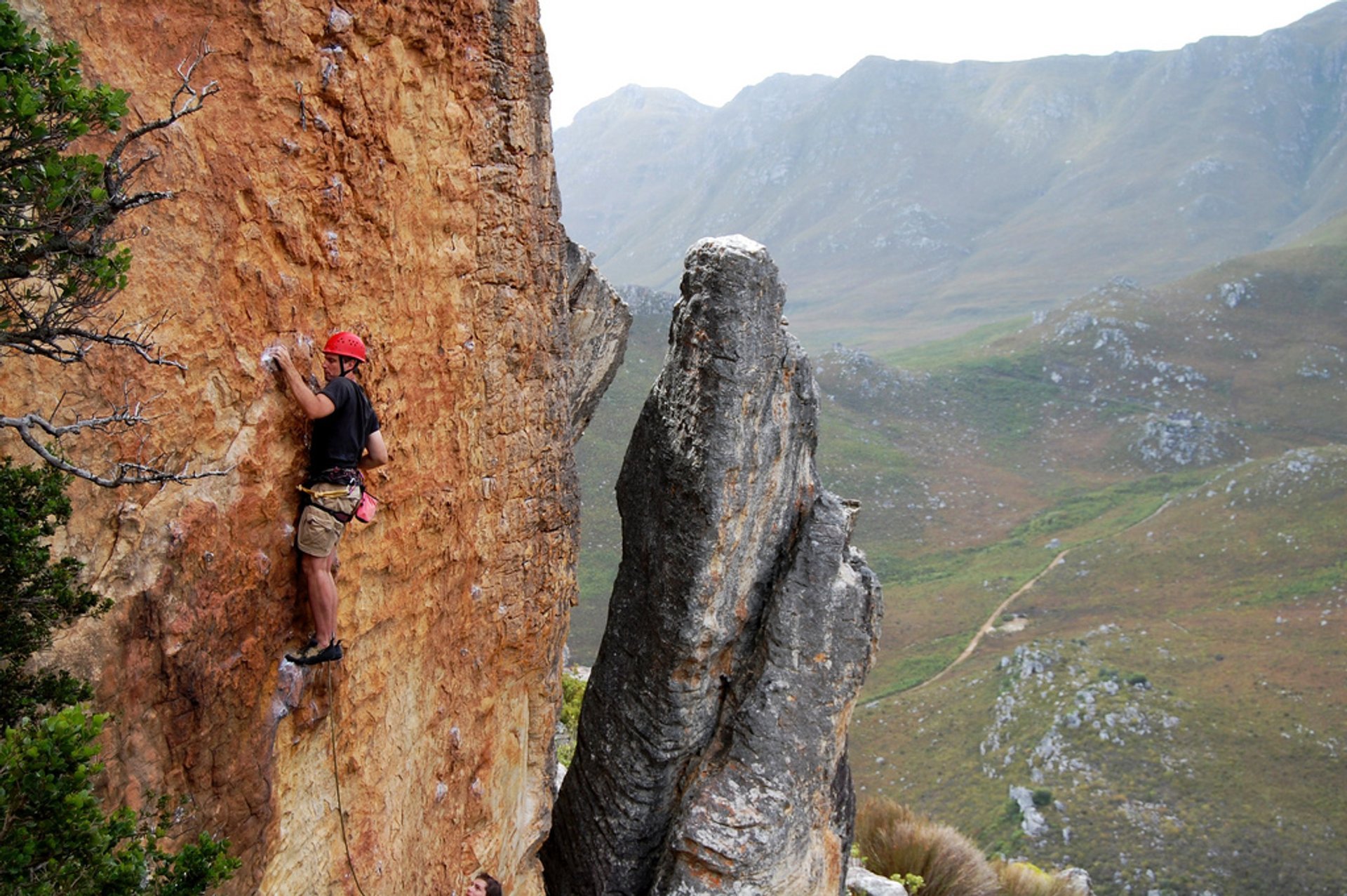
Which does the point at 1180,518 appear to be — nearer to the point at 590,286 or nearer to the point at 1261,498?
the point at 1261,498

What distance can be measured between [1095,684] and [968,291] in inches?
5070

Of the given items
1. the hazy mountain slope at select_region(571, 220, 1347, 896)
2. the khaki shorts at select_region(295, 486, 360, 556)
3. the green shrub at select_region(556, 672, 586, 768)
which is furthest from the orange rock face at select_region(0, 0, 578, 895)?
the hazy mountain slope at select_region(571, 220, 1347, 896)

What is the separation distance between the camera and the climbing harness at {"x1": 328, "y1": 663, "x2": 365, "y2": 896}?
25.7 ft

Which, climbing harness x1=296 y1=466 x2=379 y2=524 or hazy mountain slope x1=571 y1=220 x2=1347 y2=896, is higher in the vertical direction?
climbing harness x1=296 y1=466 x2=379 y2=524

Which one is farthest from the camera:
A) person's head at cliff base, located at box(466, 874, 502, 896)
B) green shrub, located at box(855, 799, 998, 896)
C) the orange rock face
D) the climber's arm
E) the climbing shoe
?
green shrub, located at box(855, 799, 998, 896)

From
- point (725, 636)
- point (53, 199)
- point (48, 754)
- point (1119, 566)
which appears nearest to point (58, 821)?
point (48, 754)

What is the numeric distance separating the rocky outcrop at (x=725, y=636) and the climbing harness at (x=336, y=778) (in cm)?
394

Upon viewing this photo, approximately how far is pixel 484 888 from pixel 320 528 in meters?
4.41

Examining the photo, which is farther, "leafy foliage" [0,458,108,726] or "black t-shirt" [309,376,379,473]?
"black t-shirt" [309,376,379,473]

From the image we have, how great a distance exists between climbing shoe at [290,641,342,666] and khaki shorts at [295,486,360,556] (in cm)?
73

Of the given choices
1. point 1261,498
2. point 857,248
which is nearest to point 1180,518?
point 1261,498

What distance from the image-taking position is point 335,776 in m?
8.00

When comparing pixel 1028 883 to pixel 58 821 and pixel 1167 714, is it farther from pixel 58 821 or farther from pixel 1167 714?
pixel 1167 714

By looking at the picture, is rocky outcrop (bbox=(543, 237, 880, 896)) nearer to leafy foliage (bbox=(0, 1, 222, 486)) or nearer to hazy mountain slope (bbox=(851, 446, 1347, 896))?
leafy foliage (bbox=(0, 1, 222, 486))
